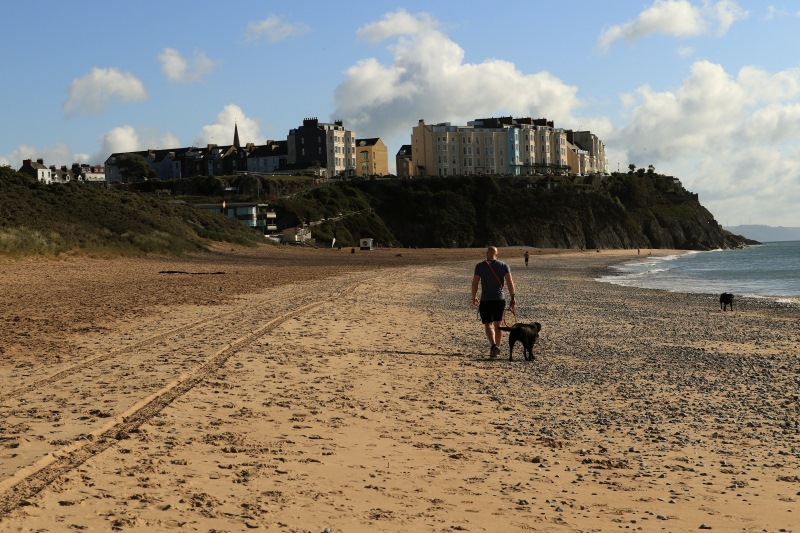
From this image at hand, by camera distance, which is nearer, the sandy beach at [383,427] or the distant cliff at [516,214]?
the sandy beach at [383,427]

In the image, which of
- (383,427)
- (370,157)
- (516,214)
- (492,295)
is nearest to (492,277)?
(492,295)

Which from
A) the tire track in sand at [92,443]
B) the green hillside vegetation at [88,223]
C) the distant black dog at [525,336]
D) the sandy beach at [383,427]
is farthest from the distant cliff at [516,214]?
the tire track in sand at [92,443]

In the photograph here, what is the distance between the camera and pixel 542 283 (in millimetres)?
41156

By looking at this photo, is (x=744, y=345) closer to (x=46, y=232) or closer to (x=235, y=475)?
(x=235, y=475)

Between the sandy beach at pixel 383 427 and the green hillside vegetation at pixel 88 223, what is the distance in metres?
24.7

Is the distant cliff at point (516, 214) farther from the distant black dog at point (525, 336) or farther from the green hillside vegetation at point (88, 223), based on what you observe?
the distant black dog at point (525, 336)

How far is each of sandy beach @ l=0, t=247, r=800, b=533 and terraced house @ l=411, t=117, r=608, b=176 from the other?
145 m

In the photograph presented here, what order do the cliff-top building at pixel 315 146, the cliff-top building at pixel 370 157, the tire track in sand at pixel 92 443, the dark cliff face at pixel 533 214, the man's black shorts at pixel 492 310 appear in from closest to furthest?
the tire track in sand at pixel 92 443 < the man's black shorts at pixel 492 310 < the dark cliff face at pixel 533 214 < the cliff-top building at pixel 315 146 < the cliff-top building at pixel 370 157

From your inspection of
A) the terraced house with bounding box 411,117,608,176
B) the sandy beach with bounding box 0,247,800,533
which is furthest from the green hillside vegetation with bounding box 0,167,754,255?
the sandy beach with bounding box 0,247,800,533

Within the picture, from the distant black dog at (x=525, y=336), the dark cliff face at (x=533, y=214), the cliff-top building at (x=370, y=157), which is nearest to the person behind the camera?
the distant black dog at (x=525, y=336)

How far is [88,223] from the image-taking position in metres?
51.1

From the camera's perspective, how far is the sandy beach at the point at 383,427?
623 cm

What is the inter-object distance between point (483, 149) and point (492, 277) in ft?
504

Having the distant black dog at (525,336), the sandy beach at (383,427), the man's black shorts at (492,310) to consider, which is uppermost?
the man's black shorts at (492,310)
